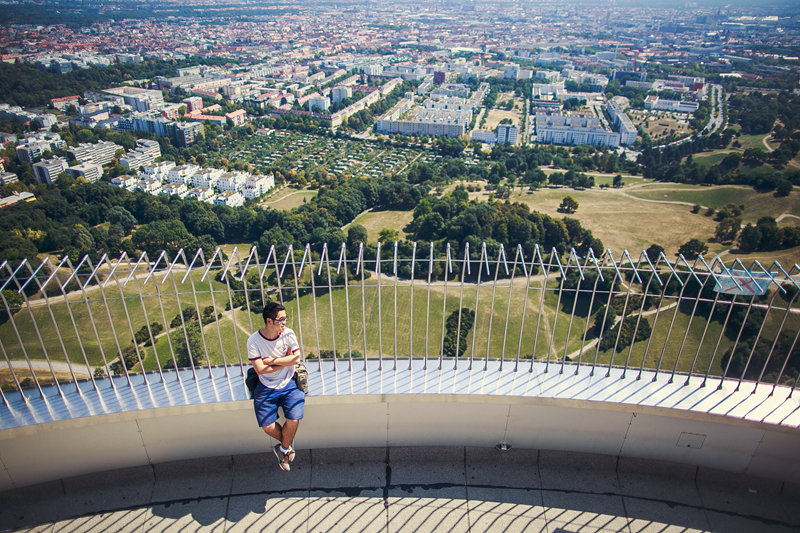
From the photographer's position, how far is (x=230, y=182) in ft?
99.1

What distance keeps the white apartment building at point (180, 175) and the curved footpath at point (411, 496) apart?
31.1 m

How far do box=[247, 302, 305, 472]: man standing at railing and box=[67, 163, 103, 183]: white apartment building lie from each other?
111ft

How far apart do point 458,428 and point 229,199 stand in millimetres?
27780

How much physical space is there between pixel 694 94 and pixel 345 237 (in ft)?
148

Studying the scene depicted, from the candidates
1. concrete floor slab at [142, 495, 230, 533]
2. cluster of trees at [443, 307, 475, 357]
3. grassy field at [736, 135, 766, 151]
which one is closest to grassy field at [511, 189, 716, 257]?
grassy field at [736, 135, 766, 151]

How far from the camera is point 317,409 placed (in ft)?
9.98

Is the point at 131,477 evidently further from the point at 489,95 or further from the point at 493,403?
the point at 489,95

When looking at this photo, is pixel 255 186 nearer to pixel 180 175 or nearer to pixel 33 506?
pixel 180 175

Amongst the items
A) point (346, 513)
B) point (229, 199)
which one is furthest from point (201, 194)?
point (346, 513)

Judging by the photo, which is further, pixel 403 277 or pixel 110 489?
pixel 403 277

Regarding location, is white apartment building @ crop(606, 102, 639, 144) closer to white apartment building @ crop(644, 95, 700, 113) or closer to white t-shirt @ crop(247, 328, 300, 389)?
white apartment building @ crop(644, 95, 700, 113)

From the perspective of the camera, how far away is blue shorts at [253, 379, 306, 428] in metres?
2.69

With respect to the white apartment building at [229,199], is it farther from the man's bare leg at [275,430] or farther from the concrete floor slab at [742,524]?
the concrete floor slab at [742,524]

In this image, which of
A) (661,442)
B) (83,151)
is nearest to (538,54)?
(83,151)
